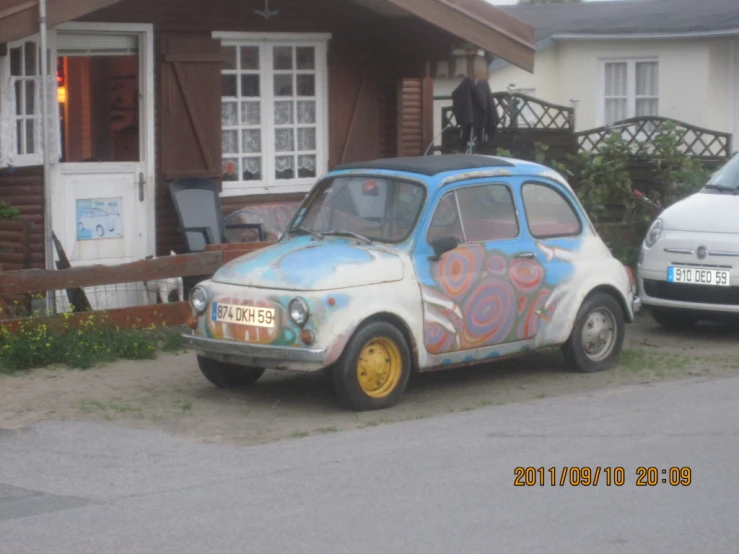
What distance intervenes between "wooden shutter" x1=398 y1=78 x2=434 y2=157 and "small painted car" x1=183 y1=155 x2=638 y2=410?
9.58 metres

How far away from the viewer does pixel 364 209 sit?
934cm

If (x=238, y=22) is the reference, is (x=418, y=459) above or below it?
below

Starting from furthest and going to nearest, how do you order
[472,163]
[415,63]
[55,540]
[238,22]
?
[415,63], [238,22], [472,163], [55,540]

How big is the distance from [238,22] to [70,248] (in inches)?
119

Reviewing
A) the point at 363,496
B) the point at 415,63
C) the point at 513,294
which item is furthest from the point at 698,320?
the point at 363,496

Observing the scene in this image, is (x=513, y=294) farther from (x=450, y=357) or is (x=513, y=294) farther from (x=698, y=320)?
(x=698, y=320)

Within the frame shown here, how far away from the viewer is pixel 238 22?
1366 centimetres

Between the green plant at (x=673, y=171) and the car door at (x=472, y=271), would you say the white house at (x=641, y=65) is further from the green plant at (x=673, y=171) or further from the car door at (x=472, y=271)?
the car door at (x=472, y=271)

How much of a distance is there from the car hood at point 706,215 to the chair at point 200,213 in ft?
14.0

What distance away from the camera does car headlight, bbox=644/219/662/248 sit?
1184cm

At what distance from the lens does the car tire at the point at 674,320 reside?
12086mm

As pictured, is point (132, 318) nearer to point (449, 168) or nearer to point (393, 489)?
point (449, 168)

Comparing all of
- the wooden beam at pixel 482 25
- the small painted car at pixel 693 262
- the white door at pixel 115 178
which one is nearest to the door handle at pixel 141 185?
the white door at pixel 115 178

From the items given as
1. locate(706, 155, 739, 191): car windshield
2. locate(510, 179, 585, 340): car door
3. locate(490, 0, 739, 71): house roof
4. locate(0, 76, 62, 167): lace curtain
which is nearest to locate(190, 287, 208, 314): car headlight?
locate(510, 179, 585, 340): car door
